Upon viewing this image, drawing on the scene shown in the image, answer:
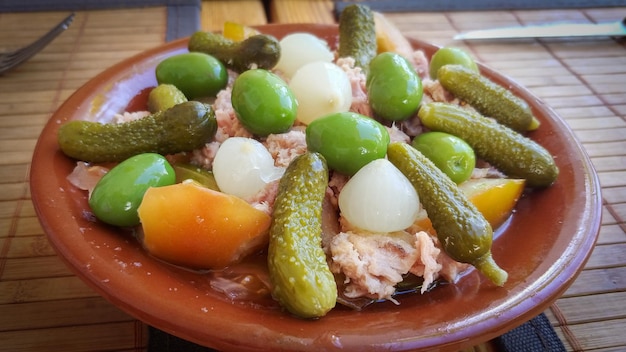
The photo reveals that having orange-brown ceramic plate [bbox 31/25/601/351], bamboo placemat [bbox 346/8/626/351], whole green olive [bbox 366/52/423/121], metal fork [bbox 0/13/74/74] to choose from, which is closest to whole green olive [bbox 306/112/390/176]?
whole green olive [bbox 366/52/423/121]

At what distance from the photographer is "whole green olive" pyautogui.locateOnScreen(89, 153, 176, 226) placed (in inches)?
35.6

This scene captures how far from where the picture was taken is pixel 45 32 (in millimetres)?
1789

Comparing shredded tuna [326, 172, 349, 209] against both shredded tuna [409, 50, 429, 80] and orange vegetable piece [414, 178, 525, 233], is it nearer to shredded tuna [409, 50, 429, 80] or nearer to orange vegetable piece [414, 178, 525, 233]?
orange vegetable piece [414, 178, 525, 233]

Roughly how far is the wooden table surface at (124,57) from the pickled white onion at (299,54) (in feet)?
2.02

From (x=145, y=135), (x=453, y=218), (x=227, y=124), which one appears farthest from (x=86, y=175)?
(x=453, y=218)

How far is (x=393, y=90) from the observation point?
42.3 inches

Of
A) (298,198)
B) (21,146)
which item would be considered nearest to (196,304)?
(298,198)

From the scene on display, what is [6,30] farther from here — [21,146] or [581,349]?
[581,349]

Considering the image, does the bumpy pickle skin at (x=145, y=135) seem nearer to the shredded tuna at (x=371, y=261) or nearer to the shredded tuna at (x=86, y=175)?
the shredded tuna at (x=86, y=175)

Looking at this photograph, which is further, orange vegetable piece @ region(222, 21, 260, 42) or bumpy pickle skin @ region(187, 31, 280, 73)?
orange vegetable piece @ region(222, 21, 260, 42)

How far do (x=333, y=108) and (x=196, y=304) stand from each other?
0.46m

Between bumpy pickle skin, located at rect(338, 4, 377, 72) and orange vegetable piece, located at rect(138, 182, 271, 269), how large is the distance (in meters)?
0.54

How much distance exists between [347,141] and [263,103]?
0.57 feet

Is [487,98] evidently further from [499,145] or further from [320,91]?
[320,91]
